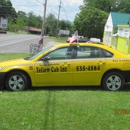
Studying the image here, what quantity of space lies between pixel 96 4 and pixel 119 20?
A: 43.7m

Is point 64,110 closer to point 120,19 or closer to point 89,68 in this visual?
point 89,68

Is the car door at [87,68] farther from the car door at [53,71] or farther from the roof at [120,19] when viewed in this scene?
the roof at [120,19]

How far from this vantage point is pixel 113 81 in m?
7.23

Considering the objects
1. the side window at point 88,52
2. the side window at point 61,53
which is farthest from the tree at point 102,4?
the side window at point 61,53

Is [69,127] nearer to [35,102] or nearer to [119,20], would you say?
[35,102]

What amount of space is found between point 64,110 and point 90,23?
53.0 metres

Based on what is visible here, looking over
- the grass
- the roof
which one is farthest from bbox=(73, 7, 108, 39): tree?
the grass

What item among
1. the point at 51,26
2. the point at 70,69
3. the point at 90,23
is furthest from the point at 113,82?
the point at 51,26

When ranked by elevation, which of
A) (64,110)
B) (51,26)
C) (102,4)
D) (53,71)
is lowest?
(64,110)

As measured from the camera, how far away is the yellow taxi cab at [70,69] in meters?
7.04

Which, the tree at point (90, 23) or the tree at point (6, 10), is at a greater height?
the tree at point (6, 10)

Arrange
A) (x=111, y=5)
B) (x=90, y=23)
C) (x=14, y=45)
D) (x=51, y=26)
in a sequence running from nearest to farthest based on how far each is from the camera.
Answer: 1. (x=14, y=45)
2. (x=90, y=23)
3. (x=111, y=5)
4. (x=51, y=26)

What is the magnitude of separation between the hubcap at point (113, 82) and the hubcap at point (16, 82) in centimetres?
245

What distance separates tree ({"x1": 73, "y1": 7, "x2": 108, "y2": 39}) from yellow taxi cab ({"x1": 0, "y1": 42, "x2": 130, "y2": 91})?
163 ft
